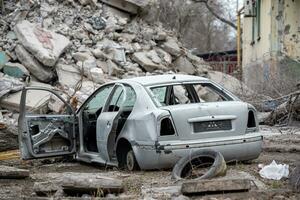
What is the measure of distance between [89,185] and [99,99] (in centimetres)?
372

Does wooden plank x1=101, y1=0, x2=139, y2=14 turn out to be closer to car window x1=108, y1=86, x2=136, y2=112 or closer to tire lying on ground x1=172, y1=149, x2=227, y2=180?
car window x1=108, y1=86, x2=136, y2=112

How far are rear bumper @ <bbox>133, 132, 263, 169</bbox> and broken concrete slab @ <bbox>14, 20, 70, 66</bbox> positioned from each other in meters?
9.61

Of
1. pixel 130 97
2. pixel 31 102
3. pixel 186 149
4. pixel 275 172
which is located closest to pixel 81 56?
A: pixel 31 102

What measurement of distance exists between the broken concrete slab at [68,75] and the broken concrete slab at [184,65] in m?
4.32

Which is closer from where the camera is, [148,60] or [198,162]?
[198,162]

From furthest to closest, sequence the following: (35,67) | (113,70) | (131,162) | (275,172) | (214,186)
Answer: (113,70)
(35,67)
(131,162)
(275,172)
(214,186)

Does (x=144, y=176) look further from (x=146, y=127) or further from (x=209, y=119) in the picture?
(x=209, y=119)

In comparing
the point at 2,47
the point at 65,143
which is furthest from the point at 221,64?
the point at 65,143

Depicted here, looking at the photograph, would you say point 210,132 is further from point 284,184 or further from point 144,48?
point 144,48

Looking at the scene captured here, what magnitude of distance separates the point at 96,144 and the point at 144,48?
1148 cm

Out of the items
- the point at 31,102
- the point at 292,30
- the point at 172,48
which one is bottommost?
the point at 31,102

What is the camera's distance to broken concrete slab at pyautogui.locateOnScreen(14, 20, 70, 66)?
1705 cm

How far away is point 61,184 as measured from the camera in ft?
21.1

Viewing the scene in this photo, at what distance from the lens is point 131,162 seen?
27.1 feet
